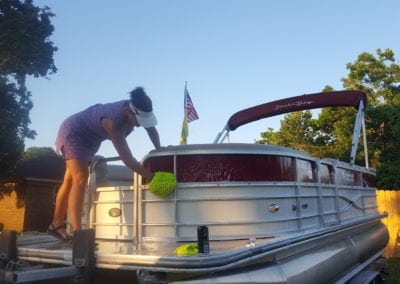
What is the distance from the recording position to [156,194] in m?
4.26

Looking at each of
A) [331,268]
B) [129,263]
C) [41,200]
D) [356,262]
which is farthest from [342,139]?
[129,263]

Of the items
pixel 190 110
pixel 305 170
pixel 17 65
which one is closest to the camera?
pixel 305 170

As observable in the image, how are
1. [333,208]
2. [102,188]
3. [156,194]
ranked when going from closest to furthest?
[156,194], [102,188], [333,208]

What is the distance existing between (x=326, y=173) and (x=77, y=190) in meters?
3.25

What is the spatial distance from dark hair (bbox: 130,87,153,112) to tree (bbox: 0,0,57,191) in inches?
641

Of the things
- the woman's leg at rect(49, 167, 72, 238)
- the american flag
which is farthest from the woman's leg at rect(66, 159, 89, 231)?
the american flag

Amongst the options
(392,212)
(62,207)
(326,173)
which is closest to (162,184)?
(62,207)

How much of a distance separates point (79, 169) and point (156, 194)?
0.86m

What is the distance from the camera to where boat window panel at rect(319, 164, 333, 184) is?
5.68 meters

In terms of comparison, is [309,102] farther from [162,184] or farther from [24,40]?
[24,40]

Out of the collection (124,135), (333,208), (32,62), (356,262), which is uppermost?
(32,62)

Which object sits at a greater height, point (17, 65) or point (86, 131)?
point (17, 65)

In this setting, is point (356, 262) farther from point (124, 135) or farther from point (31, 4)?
→ point (31, 4)

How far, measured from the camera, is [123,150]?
4.21 meters
